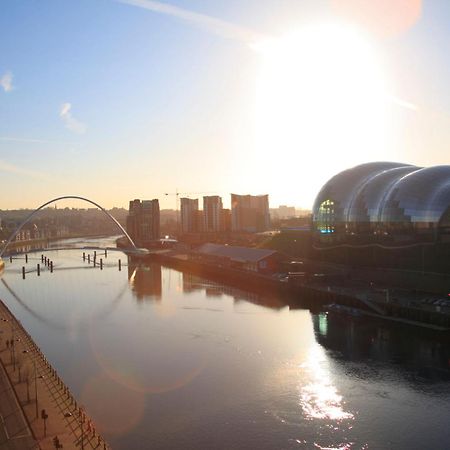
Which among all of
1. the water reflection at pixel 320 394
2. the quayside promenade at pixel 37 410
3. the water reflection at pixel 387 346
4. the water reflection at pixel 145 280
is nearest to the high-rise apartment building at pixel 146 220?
the water reflection at pixel 145 280

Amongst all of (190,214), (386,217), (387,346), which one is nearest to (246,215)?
(190,214)

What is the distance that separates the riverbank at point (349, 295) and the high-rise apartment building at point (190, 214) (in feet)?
156

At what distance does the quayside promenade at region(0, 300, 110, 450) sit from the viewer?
39.5 feet

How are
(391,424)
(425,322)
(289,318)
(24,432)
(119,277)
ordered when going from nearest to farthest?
(24,432)
(391,424)
(425,322)
(289,318)
(119,277)

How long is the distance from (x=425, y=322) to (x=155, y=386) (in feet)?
46.9

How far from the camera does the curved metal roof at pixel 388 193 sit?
33.2 meters

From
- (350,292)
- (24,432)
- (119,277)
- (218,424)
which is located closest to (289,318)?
(350,292)

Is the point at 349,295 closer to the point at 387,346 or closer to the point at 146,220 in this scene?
the point at 387,346

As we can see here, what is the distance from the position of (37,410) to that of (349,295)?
828 inches

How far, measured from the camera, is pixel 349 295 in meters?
30.4

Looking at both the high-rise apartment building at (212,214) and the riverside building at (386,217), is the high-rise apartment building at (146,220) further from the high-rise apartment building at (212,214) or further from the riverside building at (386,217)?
the riverside building at (386,217)

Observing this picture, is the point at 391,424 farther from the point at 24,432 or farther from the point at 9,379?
the point at 9,379

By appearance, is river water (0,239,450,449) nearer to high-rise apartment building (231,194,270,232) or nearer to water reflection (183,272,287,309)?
water reflection (183,272,287,309)

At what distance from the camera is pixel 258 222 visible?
9819 cm
